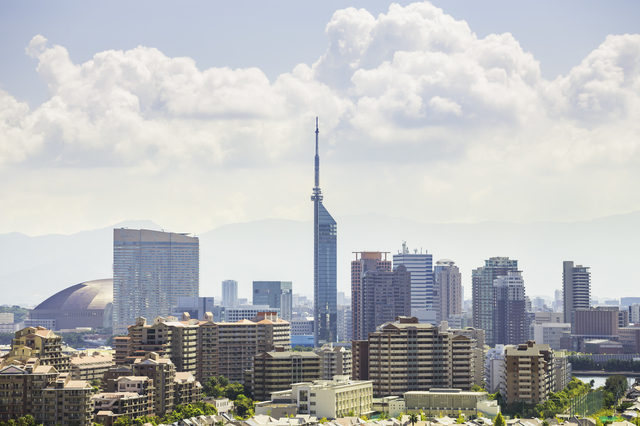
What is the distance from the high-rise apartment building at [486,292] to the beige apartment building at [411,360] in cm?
8576

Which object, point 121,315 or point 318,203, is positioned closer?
point 318,203

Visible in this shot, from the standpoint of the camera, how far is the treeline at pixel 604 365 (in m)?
125

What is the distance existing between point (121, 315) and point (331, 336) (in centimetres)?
4659

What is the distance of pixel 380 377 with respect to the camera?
74438 millimetres

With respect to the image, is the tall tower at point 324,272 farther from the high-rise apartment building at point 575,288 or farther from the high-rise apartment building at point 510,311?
the high-rise apartment building at point 575,288

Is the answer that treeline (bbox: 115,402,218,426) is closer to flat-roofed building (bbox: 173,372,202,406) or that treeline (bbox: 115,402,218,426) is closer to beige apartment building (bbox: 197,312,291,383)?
flat-roofed building (bbox: 173,372,202,406)

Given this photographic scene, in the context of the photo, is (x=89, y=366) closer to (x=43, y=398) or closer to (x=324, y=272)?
(x=43, y=398)

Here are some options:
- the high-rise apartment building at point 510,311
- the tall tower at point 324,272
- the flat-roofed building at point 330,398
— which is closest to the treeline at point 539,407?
the flat-roofed building at point 330,398

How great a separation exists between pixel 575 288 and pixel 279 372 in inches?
4354

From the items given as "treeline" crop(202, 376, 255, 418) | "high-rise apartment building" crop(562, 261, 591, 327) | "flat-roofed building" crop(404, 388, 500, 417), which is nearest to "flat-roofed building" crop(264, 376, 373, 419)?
"treeline" crop(202, 376, 255, 418)

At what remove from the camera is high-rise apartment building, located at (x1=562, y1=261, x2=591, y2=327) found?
6845 inches

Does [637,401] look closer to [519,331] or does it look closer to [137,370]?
[137,370]

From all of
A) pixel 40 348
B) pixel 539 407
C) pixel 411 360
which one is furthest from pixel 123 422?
pixel 539 407

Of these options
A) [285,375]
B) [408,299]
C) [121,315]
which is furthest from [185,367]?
[121,315]
